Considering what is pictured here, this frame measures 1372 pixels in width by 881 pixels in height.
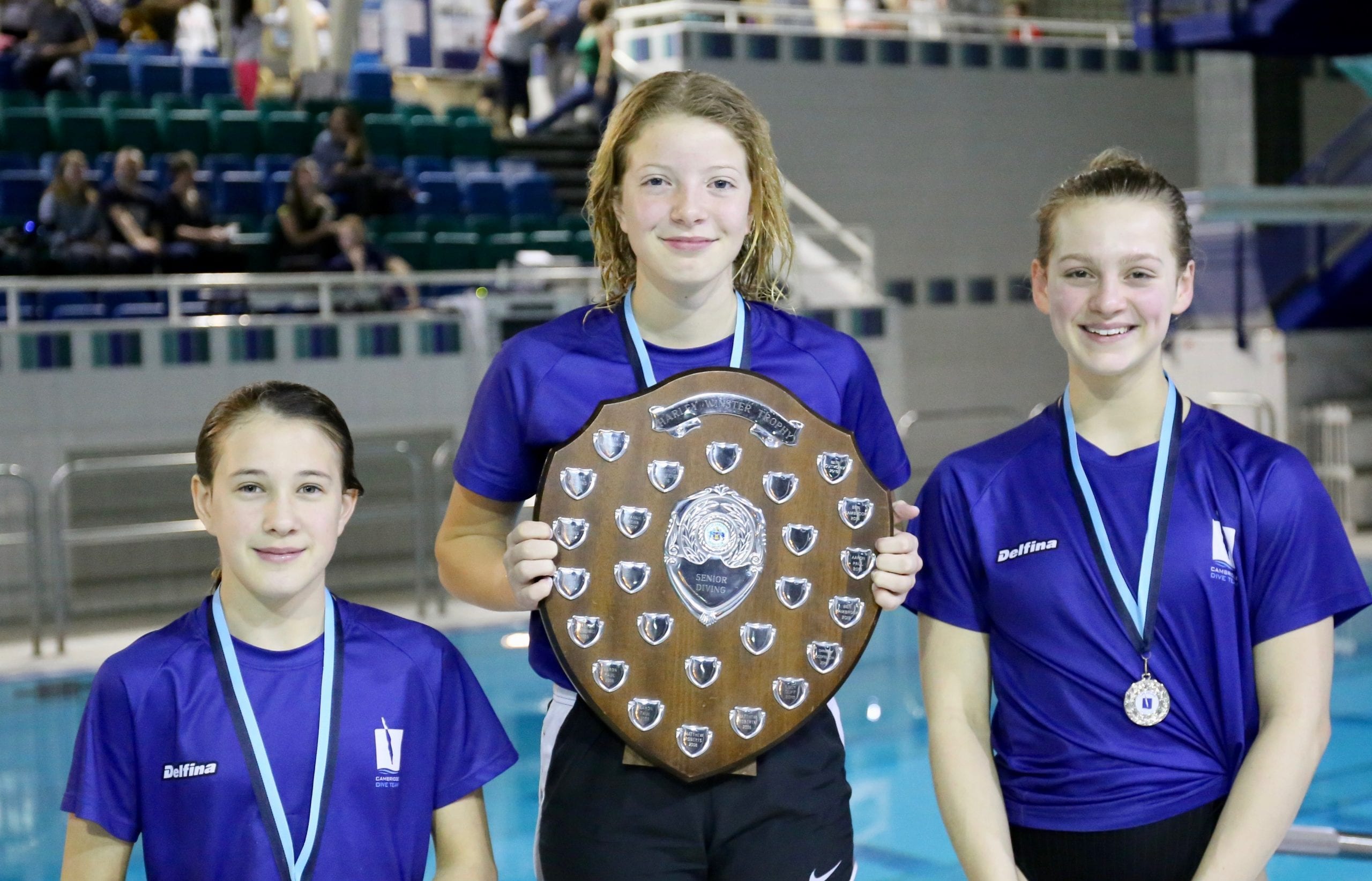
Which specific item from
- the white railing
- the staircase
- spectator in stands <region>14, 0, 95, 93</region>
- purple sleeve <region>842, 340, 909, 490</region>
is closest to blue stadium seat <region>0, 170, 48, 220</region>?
spectator in stands <region>14, 0, 95, 93</region>

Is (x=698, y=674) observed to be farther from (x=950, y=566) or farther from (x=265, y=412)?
(x=265, y=412)

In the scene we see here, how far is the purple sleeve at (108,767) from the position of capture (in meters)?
1.79

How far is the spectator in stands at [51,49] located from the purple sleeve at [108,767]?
29.8 ft

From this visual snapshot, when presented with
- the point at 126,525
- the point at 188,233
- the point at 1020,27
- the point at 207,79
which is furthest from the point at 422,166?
the point at 1020,27

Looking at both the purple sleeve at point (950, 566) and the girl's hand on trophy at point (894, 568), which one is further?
the purple sleeve at point (950, 566)

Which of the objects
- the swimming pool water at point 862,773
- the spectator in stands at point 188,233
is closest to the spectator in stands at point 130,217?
the spectator in stands at point 188,233

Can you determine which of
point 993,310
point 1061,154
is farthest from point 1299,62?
point 993,310

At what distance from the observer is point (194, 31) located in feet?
40.4

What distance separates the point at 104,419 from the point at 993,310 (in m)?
7.87

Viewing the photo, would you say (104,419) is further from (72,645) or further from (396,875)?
(396,875)

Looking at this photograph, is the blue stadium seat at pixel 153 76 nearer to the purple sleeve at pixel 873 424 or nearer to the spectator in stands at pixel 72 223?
the spectator in stands at pixel 72 223

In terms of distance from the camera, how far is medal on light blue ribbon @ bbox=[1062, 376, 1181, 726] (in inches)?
70.9

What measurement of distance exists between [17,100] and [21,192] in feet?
2.93

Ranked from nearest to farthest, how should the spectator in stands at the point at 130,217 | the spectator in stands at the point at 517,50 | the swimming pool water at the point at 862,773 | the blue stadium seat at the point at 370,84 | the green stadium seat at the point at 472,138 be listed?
the swimming pool water at the point at 862,773 → the spectator in stands at the point at 130,217 → the green stadium seat at the point at 472,138 → the blue stadium seat at the point at 370,84 → the spectator in stands at the point at 517,50
